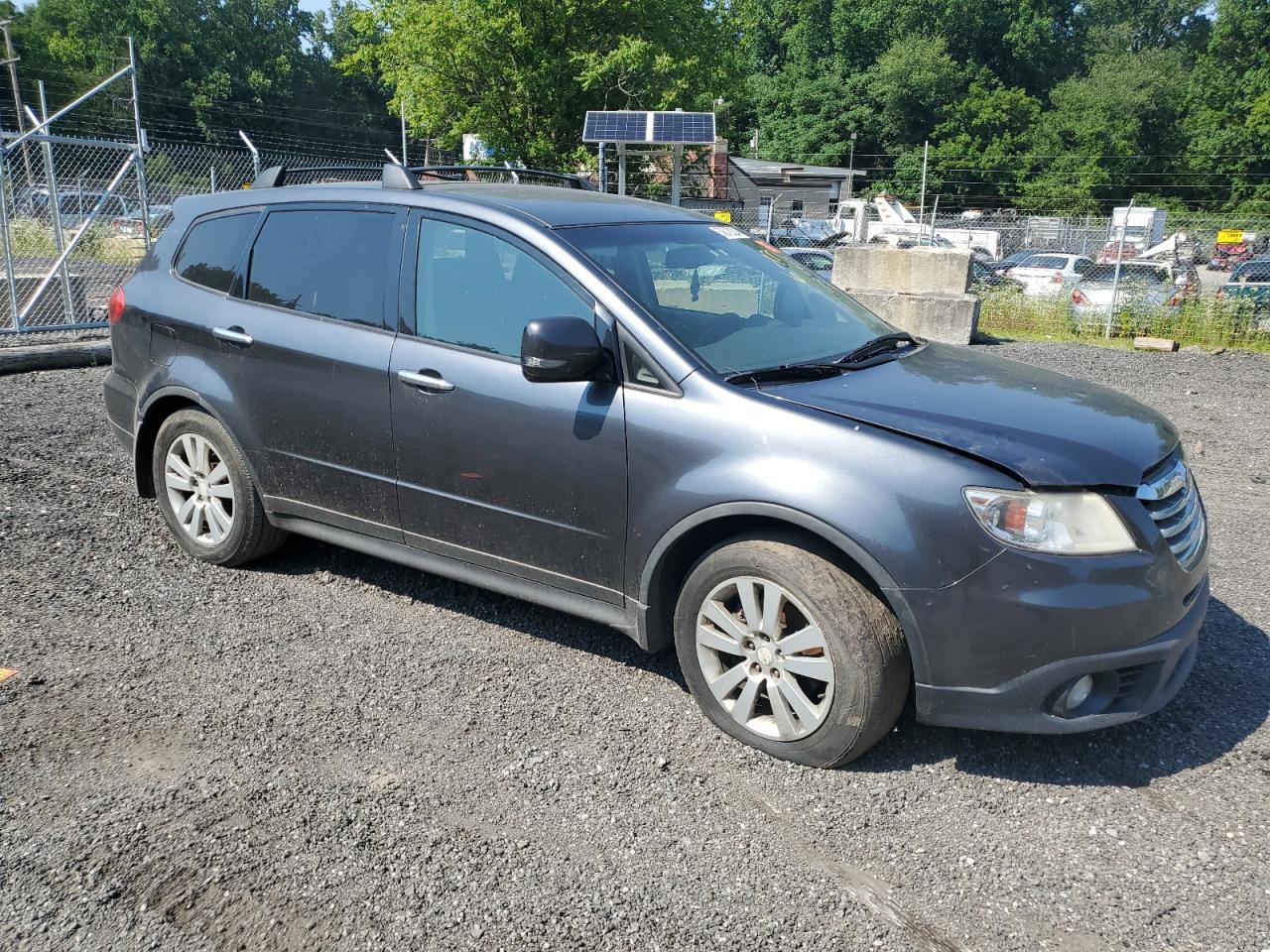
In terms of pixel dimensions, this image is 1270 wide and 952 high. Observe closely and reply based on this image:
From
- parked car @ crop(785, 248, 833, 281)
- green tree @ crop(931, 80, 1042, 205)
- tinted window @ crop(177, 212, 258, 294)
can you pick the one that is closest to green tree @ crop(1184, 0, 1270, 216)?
green tree @ crop(931, 80, 1042, 205)

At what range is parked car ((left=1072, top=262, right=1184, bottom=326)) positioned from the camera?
1440 centimetres

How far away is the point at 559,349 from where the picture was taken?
11.2 feet

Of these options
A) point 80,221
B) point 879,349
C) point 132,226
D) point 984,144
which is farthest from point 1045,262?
point 984,144

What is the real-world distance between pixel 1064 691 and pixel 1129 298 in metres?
13.3

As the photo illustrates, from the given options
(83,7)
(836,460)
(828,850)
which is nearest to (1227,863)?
(828,850)

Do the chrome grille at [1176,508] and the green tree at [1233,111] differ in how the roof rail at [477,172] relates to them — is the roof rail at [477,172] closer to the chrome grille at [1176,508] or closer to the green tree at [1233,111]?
the chrome grille at [1176,508]

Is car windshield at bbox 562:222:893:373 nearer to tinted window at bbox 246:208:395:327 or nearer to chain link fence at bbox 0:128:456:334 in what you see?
tinted window at bbox 246:208:395:327

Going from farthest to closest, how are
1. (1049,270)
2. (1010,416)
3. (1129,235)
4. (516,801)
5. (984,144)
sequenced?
(984,144) < (1129,235) < (1049,270) < (1010,416) < (516,801)

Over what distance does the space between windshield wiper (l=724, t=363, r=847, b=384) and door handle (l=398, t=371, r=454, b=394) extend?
1.11 metres

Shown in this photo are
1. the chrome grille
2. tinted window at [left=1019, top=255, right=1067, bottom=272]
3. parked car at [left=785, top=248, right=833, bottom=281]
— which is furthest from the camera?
tinted window at [left=1019, top=255, right=1067, bottom=272]

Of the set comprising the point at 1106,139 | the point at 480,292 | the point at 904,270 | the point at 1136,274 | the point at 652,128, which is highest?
the point at 1106,139

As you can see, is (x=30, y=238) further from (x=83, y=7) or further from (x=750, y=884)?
(x=83, y=7)

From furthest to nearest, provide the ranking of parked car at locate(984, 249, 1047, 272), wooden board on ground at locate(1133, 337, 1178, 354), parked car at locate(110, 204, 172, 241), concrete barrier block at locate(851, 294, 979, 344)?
parked car at locate(984, 249, 1047, 272), parked car at locate(110, 204, 172, 241), wooden board on ground at locate(1133, 337, 1178, 354), concrete barrier block at locate(851, 294, 979, 344)

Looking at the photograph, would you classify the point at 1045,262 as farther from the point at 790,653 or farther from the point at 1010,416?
the point at 790,653
